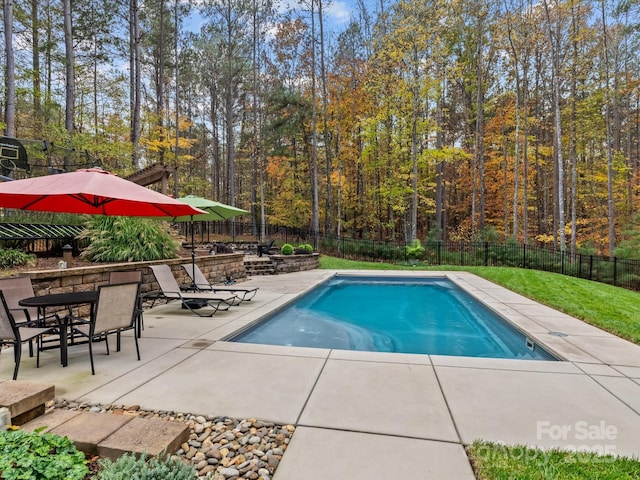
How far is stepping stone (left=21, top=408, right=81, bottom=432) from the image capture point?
6.78 ft

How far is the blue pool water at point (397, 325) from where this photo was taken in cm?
475

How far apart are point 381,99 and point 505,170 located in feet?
25.2

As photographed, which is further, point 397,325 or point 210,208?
point 210,208

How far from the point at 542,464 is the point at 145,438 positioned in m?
2.30

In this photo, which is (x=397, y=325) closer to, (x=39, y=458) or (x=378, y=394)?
(x=378, y=394)

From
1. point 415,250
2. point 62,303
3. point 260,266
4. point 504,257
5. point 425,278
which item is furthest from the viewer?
point 415,250

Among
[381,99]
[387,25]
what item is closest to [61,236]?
[381,99]

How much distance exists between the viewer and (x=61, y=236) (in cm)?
679

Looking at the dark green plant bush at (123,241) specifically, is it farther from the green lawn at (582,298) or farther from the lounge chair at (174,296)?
the green lawn at (582,298)

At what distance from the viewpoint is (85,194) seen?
3.50 meters

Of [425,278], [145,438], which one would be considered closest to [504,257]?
[425,278]

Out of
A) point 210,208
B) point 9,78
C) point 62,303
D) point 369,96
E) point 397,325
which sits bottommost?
point 397,325

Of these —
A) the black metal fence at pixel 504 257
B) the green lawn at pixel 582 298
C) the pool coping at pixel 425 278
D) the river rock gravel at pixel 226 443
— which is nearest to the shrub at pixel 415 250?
the black metal fence at pixel 504 257

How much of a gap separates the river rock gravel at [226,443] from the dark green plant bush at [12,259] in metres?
4.26
